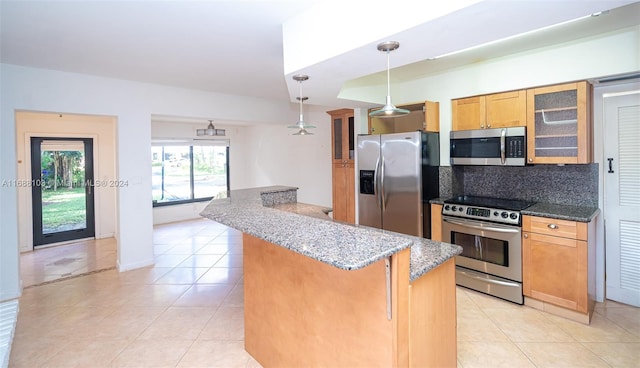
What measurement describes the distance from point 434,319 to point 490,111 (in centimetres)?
266

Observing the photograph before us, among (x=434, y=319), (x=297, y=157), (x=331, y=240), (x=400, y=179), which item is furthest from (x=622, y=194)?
(x=297, y=157)

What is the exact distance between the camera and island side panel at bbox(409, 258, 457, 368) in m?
1.53

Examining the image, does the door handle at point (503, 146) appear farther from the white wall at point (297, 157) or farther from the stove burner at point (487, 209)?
the white wall at point (297, 157)

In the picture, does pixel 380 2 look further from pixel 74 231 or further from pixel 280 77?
pixel 74 231

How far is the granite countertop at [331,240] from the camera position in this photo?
46.6 inches

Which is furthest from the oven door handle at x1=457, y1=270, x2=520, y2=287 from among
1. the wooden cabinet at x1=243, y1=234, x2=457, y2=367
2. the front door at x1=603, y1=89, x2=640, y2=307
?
the wooden cabinet at x1=243, y1=234, x2=457, y2=367

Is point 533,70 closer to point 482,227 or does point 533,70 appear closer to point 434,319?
point 482,227

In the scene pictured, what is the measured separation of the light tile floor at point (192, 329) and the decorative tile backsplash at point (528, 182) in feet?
3.68

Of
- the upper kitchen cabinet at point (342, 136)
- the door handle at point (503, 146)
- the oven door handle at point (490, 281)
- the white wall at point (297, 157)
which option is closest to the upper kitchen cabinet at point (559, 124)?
the door handle at point (503, 146)

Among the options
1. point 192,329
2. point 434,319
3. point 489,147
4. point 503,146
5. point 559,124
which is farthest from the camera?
point 489,147

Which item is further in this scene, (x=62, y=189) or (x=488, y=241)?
(x=62, y=189)

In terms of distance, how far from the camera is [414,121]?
4254 mm

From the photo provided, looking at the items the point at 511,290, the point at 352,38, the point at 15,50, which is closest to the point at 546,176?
the point at 511,290

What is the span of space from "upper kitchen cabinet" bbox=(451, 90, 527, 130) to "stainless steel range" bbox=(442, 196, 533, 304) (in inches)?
34.4
